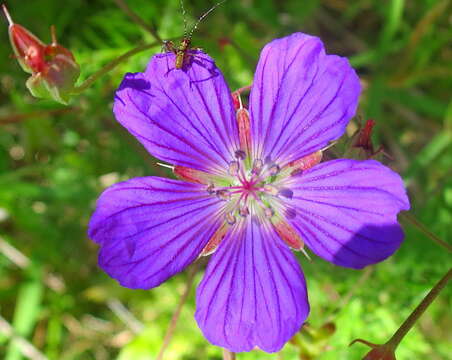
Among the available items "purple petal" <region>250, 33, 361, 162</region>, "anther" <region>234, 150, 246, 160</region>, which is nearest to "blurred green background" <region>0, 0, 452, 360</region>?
"anther" <region>234, 150, 246, 160</region>

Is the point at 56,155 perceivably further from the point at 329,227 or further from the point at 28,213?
the point at 329,227

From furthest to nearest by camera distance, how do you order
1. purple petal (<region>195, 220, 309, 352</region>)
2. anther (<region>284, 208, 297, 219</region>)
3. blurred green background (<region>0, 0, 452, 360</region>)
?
blurred green background (<region>0, 0, 452, 360</region>) → anther (<region>284, 208, 297, 219</region>) → purple petal (<region>195, 220, 309, 352</region>)

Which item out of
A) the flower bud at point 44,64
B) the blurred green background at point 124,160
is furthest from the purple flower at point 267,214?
the blurred green background at point 124,160

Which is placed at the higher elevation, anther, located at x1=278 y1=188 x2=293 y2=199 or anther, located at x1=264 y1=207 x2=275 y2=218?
anther, located at x1=278 y1=188 x2=293 y2=199

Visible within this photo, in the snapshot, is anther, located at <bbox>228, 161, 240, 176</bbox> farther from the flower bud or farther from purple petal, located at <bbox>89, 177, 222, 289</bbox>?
the flower bud

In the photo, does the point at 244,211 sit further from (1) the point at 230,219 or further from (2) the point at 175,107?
(2) the point at 175,107

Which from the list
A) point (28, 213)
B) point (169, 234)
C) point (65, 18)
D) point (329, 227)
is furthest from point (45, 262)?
point (329, 227)

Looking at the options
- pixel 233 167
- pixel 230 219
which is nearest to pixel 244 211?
pixel 230 219
